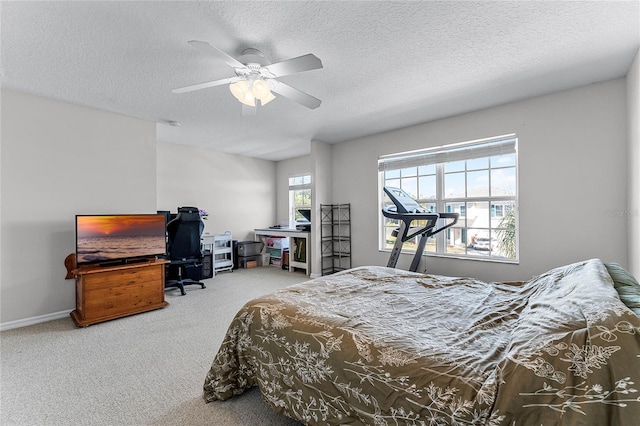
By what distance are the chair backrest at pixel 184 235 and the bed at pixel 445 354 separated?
9.57 feet

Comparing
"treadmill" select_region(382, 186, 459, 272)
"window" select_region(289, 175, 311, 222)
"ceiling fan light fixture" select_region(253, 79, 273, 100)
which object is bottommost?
"treadmill" select_region(382, 186, 459, 272)

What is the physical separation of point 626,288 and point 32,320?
4.94 m

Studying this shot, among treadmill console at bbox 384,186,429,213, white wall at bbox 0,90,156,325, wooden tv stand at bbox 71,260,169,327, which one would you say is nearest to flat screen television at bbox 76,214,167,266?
wooden tv stand at bbox 71,260,169,327

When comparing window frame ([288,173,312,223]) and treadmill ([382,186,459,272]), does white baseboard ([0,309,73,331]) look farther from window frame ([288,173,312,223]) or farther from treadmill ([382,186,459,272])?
window frame ([288,173,312,223])

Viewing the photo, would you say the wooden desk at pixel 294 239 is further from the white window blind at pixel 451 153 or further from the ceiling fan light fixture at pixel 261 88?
the ceiling fan light fixture at pixel 261 88

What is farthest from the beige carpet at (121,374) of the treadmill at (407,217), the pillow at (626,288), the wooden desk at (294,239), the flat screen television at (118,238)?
the treadmill at (407,217)

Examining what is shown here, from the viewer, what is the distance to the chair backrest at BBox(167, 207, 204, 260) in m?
4.15

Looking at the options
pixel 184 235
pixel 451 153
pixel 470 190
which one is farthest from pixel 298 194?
pixel 470 190

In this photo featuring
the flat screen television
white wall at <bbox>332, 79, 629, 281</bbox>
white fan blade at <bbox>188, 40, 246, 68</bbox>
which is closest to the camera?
white fan blade at <bbox>188, 40, 246, 68</bbox>

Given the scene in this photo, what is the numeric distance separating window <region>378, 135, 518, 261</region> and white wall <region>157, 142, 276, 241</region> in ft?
11.4

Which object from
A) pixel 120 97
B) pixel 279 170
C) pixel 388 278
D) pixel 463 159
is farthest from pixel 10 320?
pixel 463 159

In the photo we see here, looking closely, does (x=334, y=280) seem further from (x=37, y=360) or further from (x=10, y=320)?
(x=10, y=320)

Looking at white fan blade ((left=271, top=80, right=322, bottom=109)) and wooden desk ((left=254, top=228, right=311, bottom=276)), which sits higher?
white fan blade ((left=271, top=80, right=322, bottom=109))

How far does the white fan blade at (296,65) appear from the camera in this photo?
1.84 m
